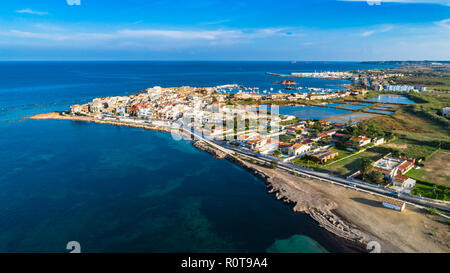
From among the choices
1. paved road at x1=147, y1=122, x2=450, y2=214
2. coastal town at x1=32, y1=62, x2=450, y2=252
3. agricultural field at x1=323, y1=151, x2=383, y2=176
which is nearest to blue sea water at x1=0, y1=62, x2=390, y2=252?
coastal town at x1=32, y1=62, x2=450, y2=252

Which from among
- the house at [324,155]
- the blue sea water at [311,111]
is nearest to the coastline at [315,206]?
the house at [324,155]

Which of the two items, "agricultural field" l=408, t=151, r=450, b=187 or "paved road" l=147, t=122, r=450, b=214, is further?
"agricultural field" l=408, t=151, r=450, b=187

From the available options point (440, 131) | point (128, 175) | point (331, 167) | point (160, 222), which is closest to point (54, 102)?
point (128, 175)

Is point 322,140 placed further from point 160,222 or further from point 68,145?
point 68,145

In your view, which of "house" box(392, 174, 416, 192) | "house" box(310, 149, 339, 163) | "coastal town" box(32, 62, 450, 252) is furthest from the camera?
"house" box(310, 149, 339, 163)

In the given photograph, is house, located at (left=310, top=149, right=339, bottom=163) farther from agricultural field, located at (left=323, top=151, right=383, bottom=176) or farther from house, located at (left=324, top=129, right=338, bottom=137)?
house, located at (left=324, top=129, right=338, bottom=137)

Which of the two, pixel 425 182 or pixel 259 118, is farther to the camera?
pixel 259 118

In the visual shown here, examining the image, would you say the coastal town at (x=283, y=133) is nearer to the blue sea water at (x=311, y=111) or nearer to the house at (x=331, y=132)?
the house at (x=331, y=132)
